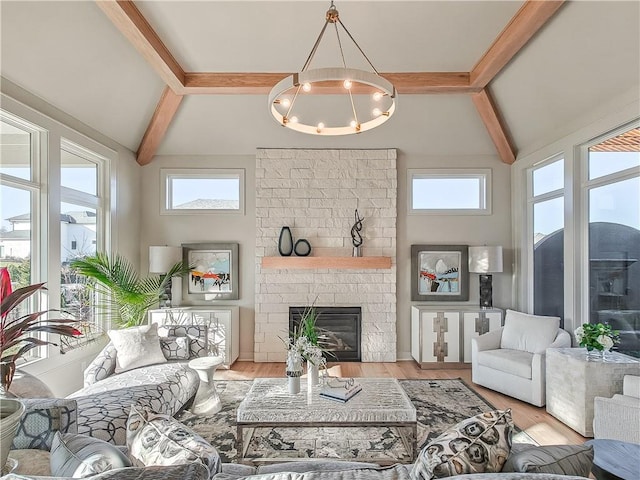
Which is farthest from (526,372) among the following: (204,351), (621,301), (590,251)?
(204,351)

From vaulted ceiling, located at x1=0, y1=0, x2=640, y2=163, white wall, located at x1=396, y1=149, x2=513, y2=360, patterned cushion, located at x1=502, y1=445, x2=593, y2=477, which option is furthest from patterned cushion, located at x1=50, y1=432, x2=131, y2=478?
white wall, located at x1=396, y1=149, x2=513, y2=360

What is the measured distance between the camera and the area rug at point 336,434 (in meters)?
2.71

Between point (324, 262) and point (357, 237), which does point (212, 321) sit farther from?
point (357, 237)

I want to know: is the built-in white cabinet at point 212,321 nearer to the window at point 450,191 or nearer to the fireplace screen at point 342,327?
the fireplace screen at point 342,327

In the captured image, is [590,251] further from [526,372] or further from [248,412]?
[248,412]

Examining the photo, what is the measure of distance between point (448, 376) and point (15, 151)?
496 cm

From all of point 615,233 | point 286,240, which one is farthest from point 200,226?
point 615,233

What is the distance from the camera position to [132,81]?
155 inches

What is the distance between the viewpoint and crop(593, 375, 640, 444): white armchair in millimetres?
2510

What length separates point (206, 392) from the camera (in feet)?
11.4

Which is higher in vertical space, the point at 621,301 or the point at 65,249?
the point at 65,249

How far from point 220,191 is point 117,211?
1.34 meters

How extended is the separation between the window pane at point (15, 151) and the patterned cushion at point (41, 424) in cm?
228

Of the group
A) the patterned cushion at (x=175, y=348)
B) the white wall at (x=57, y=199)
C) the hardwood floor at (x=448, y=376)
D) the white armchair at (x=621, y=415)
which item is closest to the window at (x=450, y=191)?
the hardwood floor at (x=448, y=376)
